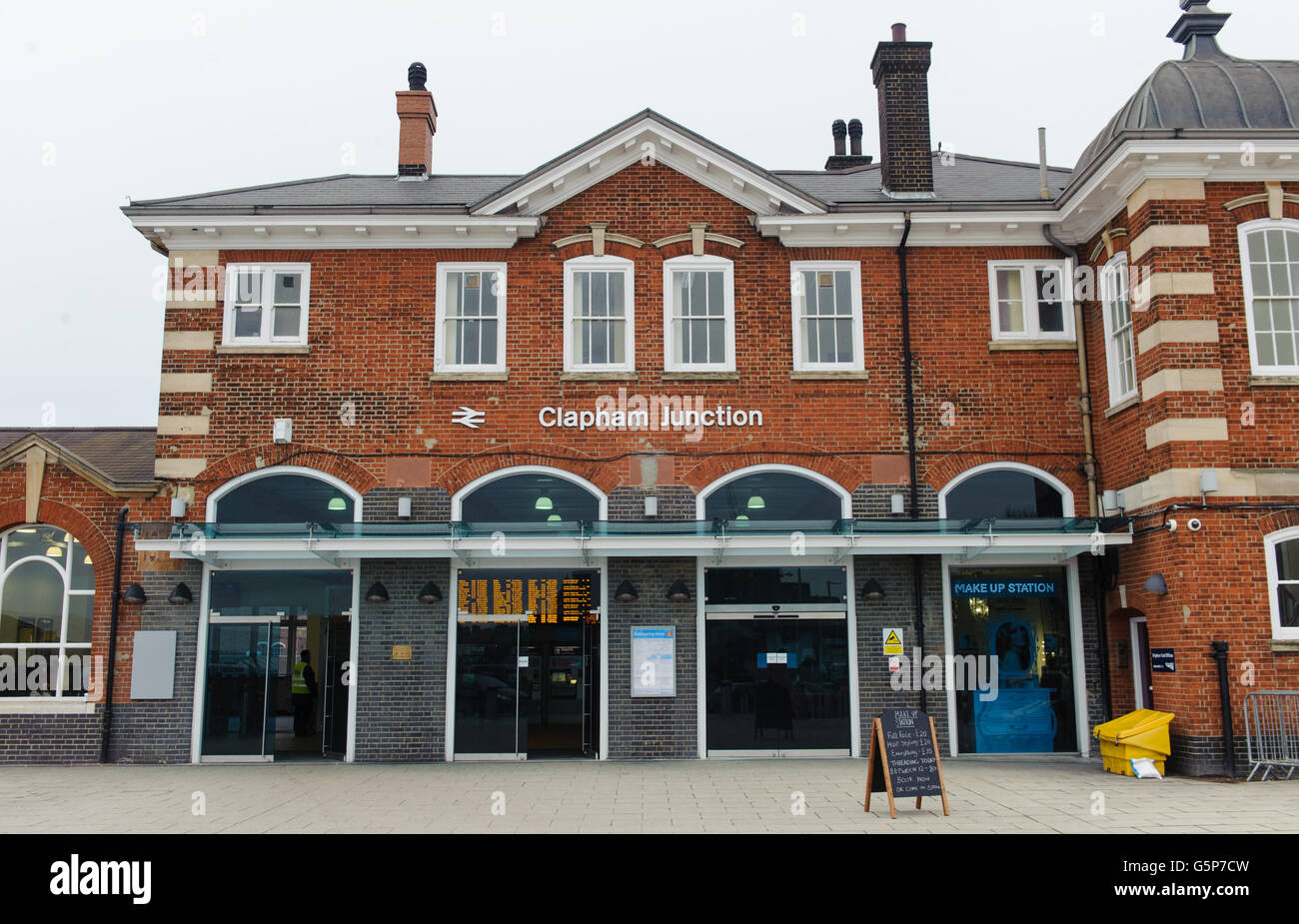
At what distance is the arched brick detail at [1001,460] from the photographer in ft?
49.4

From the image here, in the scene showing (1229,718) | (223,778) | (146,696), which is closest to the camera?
(1229,718)

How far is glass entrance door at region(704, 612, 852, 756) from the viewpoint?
1453 centimetres

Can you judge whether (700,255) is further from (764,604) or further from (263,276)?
(263,276)

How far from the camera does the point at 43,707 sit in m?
14.4

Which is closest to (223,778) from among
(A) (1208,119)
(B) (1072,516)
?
(B) (1072,516)

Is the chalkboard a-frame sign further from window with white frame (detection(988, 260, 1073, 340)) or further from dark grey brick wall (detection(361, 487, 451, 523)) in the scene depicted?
window with white frame (detection(988, 260, 1073, 340))

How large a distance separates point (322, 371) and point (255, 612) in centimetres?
363

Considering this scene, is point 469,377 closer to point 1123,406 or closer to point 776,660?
point 776,660

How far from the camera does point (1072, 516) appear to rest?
1467 centimetres

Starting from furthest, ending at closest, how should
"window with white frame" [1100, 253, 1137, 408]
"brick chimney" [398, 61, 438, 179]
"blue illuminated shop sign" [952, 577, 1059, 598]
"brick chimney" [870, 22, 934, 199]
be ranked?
"brick chimney" [398, 61, 438, 179] → "brick chimney" [870, 22, 934, 199] → "blue illuminated shop sign" [952, 577, 1059, 598] → "window with white frame" [1100, 253, 1137, 408]

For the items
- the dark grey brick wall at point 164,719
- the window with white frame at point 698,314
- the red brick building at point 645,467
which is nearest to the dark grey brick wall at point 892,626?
the red brick building at point 645,467

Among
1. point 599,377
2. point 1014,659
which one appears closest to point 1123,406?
point 1014,659

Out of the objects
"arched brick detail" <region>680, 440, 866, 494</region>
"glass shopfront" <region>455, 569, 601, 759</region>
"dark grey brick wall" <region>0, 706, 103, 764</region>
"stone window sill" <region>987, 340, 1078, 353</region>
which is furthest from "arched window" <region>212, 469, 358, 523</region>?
"stone window sill" <region>987, 340, 1078, 353</region>

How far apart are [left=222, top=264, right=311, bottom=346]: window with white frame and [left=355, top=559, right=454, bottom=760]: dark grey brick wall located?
3906mm
